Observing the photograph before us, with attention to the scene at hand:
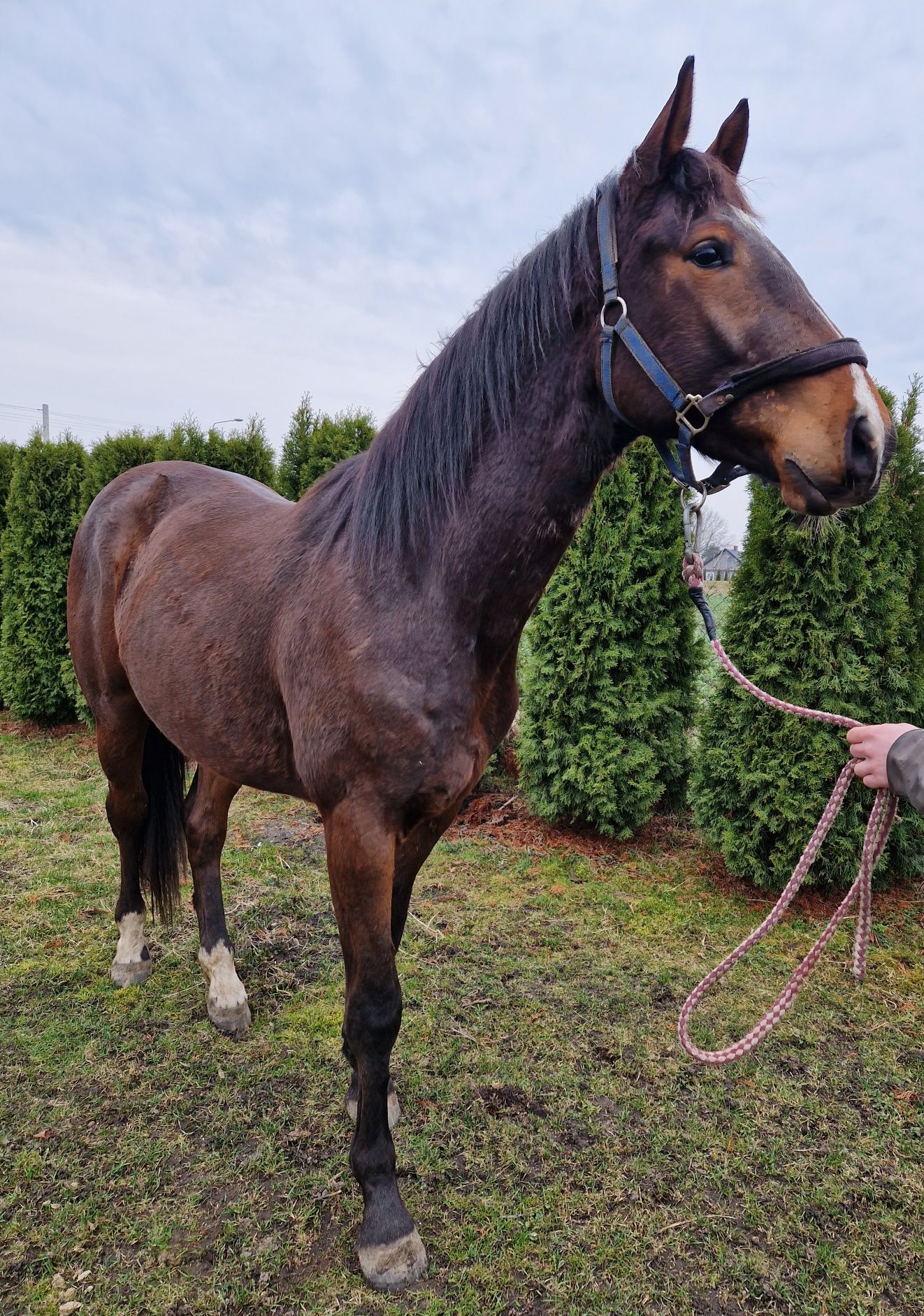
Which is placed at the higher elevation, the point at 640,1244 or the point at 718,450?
the point at 718,450

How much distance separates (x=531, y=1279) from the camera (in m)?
1.92

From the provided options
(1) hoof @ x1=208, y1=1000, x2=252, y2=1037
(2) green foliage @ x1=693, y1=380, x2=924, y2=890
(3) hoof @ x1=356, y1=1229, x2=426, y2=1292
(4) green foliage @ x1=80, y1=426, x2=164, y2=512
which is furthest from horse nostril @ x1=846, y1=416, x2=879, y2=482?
(4) green foliage @ x1=80, y1=426, x2=164, y2=512

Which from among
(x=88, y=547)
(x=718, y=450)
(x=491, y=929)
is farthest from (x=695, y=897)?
(x=88, y=547)

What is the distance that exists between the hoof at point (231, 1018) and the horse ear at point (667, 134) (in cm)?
327

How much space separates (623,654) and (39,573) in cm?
682

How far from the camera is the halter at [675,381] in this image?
1.39m

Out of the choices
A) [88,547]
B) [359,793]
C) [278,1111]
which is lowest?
[278,1111]

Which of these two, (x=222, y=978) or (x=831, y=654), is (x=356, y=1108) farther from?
(x=831, y=654)

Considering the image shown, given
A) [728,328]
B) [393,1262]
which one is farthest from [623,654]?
[393,1262]

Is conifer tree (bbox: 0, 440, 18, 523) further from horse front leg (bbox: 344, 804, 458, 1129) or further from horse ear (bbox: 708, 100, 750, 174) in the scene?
horse ear (bbox: 708, 100, 750, 174)

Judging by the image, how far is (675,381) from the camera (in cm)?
153

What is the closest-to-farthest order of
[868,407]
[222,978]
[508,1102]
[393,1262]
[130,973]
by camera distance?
[868,407], [393,1262], [508,1102], [222,978], [130,973]

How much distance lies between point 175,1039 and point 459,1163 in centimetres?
135

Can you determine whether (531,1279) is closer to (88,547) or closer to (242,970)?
(242,970)
